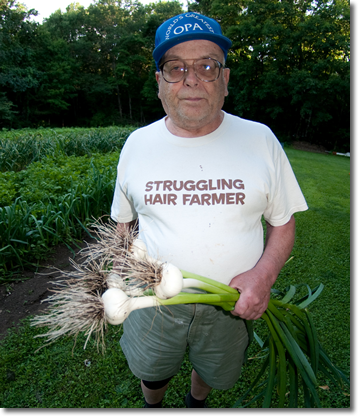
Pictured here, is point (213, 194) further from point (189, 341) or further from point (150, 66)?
point (150, 66)

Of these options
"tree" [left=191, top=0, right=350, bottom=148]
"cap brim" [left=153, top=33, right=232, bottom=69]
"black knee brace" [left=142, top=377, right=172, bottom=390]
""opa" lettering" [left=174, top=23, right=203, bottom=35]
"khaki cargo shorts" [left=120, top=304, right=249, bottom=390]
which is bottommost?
"black knee brace" [left=142, top=377, right=172, bottom=390]

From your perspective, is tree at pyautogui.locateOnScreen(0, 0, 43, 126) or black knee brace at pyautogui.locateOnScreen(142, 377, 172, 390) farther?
tree at pyautogui.locateOnScreen(0, 0, 43, 126)

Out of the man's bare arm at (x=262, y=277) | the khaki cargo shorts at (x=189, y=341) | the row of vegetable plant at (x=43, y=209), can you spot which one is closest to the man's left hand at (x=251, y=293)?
the man's bare arm at (x=262, y=277)

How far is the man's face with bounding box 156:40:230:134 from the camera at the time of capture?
1.27m

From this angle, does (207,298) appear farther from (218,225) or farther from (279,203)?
(279,203)

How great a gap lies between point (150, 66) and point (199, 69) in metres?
34.3

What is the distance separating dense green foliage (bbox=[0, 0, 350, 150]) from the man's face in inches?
871

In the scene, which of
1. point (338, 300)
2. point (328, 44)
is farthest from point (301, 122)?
point (338, 300)

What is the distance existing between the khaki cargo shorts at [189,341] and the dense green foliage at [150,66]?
73.8 feet

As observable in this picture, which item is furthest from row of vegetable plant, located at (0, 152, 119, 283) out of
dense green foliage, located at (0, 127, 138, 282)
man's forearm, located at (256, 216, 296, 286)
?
man's forearm, located at (256, 216, 296, 286)

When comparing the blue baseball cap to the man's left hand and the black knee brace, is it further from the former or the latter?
the black knee brace

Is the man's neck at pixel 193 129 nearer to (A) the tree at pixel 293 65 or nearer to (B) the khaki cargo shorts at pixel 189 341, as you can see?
(B) the khaki cargo shorts at pixel 189 341

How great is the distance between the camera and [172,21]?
1.33 metres

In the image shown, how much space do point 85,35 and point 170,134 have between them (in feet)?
124
